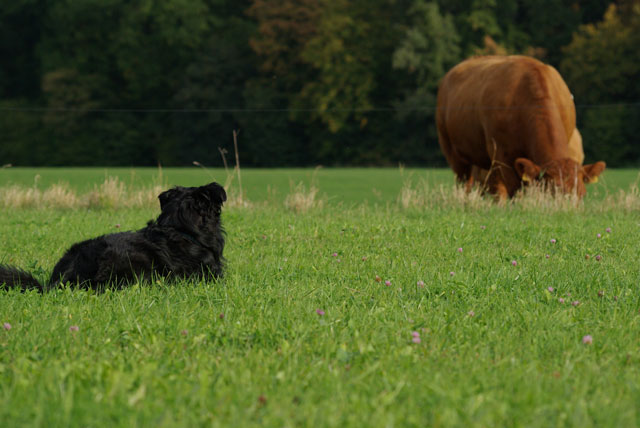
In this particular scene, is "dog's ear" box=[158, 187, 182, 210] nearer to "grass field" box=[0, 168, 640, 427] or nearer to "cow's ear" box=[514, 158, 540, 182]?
"grass field" box=[0, 168, 640, 427]

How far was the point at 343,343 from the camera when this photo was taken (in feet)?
11.4

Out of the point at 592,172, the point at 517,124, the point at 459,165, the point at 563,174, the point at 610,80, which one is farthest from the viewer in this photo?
the point at 610,80

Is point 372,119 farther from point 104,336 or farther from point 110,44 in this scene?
point 104,336

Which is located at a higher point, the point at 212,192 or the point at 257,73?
the point at 257,73

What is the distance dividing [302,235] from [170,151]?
135ft

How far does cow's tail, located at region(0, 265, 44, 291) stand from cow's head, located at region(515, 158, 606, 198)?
8848mm

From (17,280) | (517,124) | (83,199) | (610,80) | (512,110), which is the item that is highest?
(610,80)

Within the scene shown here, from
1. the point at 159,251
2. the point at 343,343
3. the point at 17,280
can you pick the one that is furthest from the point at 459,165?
the point at 343,343

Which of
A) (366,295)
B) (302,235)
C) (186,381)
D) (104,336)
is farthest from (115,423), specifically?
(302,235)

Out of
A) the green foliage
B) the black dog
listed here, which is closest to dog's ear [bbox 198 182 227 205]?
the black dog

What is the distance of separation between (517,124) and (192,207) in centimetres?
909

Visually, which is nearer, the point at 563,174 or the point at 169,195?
the point at 169,195

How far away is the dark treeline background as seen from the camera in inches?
1635

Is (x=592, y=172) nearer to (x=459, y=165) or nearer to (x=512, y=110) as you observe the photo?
(x=512, y=110)
